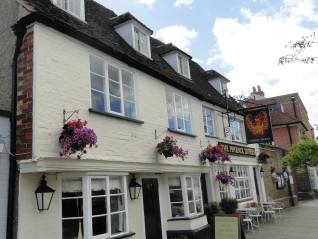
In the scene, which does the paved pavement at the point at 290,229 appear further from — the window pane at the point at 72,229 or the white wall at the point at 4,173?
the white wall at the point at 4,173

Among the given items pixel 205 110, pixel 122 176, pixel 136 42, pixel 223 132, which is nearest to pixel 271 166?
pixel 223 132

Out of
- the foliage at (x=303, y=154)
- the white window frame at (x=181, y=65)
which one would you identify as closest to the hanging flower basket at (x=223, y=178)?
the white window frame at (x=181, y=65)

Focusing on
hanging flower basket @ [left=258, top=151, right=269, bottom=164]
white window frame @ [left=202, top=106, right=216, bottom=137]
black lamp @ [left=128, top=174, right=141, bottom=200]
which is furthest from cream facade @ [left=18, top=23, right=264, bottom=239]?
hanging flower basket @ [left=258, top=151, right=269, bottom=164]

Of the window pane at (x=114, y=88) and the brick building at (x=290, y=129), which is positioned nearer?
the window pane at (x=114, y=88)

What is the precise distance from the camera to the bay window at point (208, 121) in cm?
1518

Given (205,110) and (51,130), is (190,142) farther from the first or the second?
(51,130)

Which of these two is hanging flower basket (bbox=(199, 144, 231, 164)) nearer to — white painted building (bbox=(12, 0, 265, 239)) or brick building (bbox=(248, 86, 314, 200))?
white painted building (bbox=(12, 0, 265, 239))

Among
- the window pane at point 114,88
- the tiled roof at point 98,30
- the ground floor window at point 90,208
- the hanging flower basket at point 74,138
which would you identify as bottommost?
the ground floor window at point 90,208

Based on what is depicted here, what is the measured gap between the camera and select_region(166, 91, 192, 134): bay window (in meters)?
12.1

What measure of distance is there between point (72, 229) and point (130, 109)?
392 cm

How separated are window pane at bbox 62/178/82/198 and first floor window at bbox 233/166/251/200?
1083cm

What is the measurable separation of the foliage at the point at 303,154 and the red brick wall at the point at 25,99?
21169 millimetres

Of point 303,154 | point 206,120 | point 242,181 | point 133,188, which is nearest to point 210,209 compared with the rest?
point 206,120

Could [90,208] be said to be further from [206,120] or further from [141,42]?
[206,120]
